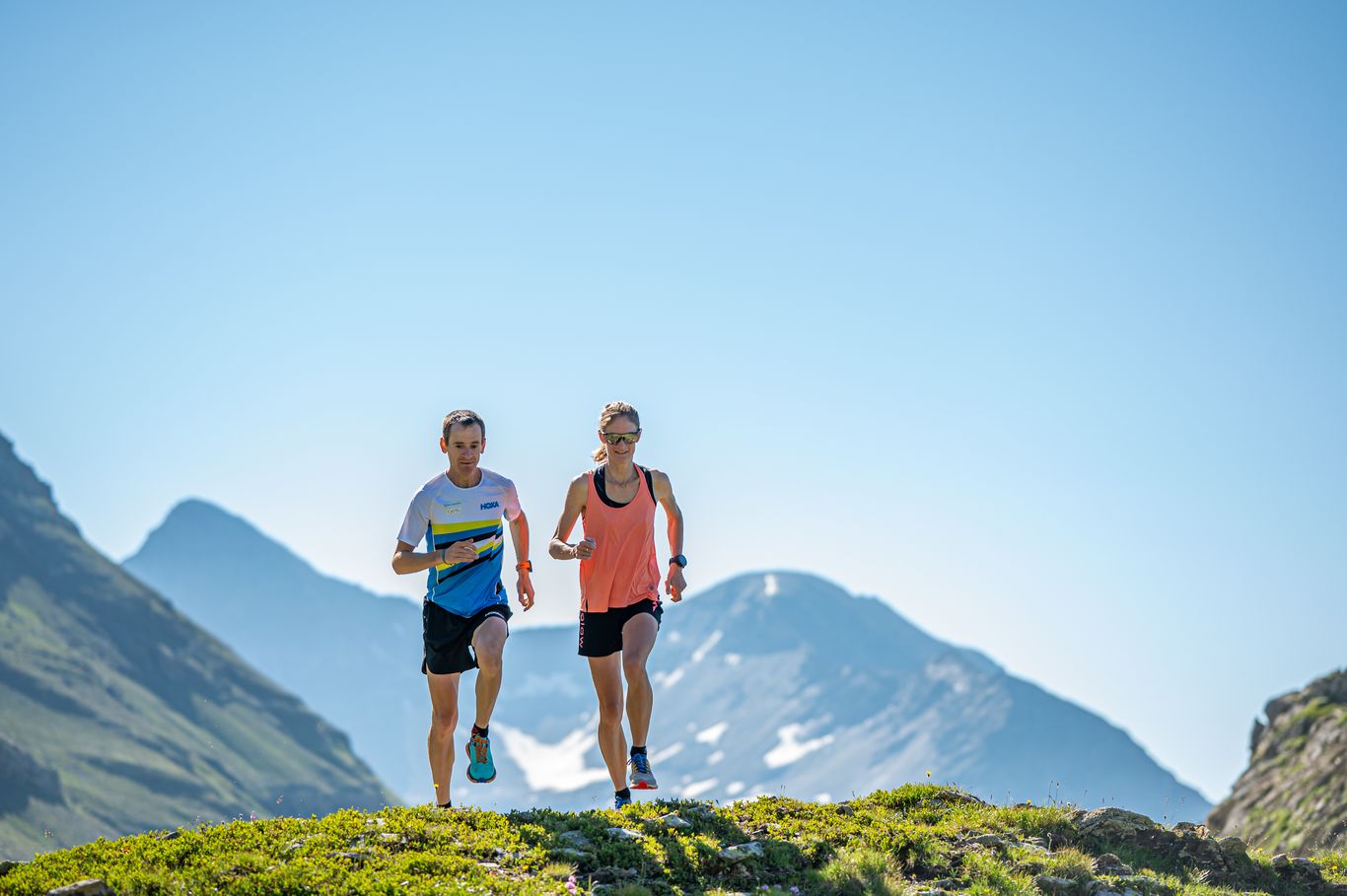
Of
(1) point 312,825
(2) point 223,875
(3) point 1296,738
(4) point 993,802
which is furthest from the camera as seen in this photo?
(3) point 1296,738

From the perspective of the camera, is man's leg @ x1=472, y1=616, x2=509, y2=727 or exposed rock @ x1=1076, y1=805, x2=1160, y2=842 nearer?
man's leg @ x1=472, y1=616, x2=509, y2=727

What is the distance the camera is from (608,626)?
533 inches

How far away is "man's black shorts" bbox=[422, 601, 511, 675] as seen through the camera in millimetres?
13125

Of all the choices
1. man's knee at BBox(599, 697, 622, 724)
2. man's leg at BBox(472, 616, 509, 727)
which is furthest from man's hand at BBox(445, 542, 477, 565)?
man's knee at BBox(599, 697, 622, 724)

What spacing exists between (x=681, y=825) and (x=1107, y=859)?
4.11 metres

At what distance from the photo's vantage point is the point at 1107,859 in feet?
40.8

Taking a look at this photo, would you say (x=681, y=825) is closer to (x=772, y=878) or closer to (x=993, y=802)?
(x=772, y=878)

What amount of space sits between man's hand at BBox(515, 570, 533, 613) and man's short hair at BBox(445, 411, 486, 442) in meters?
1.49

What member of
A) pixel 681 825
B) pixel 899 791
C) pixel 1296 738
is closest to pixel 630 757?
pixel 681 825

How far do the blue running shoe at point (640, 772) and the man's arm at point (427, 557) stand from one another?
2.73 meters

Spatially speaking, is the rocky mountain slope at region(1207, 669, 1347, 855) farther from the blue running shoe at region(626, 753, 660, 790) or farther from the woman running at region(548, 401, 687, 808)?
the woman running at region(548, 401, 687, 808)

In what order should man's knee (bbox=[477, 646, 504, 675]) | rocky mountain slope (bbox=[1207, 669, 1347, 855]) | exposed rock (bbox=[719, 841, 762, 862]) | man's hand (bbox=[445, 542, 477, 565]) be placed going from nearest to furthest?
exposed rock (bbox=[719, 841, 762, 862]), man's hand (bbox=[445, 542, 477, 565]), man's knee (bbox=[477, 646, 504, 675]), rocky mountain slope (bbox=[1207, 669, 1347, 855])

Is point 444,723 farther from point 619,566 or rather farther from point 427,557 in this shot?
point 619,566

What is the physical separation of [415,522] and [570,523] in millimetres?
1586
